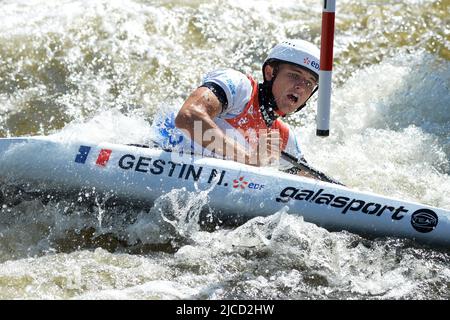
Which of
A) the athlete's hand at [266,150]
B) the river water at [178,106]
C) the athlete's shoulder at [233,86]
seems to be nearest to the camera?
the river water at [178,106]

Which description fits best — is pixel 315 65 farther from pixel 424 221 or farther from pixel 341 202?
pixel 424 221

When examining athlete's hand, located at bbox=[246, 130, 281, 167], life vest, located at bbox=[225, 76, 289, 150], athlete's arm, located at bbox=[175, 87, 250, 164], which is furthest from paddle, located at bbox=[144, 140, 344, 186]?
athlete's arm, located at bbox=[175, 87, 250, 164]

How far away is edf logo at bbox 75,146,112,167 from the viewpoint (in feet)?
16.8

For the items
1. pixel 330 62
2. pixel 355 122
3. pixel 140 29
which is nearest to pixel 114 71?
pixel 140 29

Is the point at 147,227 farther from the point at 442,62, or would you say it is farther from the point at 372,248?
the point at 442,62

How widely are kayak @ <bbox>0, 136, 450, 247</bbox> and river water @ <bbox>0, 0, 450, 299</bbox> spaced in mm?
100

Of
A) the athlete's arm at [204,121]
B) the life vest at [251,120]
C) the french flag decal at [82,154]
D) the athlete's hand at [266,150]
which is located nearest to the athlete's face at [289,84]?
the life vest at [251,120]

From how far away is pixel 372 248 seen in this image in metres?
4.96

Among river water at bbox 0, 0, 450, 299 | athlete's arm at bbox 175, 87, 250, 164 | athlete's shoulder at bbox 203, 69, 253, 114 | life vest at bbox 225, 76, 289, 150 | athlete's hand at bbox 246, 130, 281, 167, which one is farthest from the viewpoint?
athlete's hand at bbox 246, 130, 281, 167

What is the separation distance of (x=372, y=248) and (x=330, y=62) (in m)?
1.21

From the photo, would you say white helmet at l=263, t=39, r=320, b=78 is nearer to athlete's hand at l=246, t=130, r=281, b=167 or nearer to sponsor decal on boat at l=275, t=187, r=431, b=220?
athlete's hand at l=246, t=130, r=281, b=167

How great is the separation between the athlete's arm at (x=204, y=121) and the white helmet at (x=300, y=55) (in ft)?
2.06

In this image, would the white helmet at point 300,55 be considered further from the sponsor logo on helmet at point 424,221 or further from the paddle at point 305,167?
the sponsor logo on helmet at point 424,221

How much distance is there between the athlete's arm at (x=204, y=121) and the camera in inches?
194
